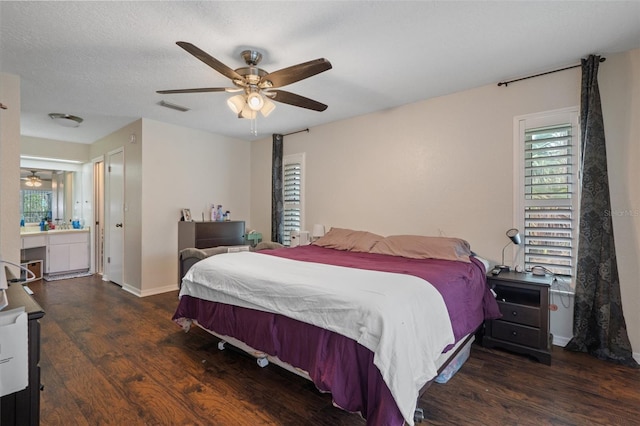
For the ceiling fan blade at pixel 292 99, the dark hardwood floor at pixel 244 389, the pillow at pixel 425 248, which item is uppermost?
the ceiling fan blade at pixel 292 99

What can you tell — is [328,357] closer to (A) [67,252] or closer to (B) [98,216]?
(B) [98,216]

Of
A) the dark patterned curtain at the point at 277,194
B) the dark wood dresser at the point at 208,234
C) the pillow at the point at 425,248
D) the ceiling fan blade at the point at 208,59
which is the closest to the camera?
the ceiling fan blade at the point at 208,59

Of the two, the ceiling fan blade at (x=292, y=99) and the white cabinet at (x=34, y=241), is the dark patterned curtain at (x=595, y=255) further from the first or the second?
the white cabinet at (x=34, y=241)

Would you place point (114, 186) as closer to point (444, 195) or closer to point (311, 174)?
point (311, 174)

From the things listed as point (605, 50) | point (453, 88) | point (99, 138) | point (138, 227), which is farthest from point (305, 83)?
point (99, 138)

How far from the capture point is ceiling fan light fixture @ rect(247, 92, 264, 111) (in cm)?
234

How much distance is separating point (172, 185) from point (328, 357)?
12.7ft

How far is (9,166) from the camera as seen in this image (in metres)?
2.82

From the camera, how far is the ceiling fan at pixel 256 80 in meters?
2.00

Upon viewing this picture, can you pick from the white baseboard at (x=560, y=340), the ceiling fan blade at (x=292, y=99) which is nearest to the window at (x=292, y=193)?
the ceiling fan blade at (x=292, y=99)

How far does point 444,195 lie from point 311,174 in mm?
2057

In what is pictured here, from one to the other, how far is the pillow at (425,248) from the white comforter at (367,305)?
3.22 ft

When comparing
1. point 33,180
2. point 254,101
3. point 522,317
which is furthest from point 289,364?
point 33,180

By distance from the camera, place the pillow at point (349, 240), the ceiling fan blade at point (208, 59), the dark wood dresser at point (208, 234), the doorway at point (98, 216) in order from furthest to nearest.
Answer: the doorway at point (98, 216)
the dark wood dresser at point (208, 234)
the pillow at point (349, 240)
the ceiling fan blade at point (208, 59)
